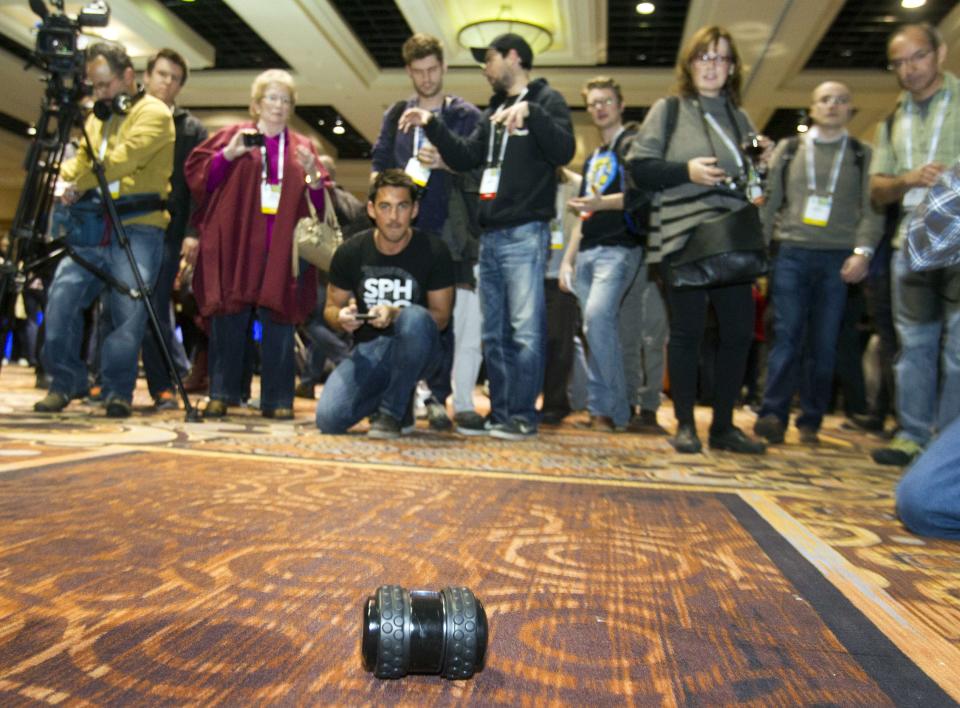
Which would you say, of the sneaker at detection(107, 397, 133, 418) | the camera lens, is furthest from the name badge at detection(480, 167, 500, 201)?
the camera lens

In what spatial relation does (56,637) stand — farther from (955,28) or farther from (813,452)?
(955,28)

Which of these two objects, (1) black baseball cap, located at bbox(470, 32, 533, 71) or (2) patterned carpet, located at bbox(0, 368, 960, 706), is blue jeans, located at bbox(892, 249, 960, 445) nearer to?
(2) patterned carpet, located at bbox(0, 368, 960, 706)

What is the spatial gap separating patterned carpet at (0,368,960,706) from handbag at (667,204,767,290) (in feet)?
2.22

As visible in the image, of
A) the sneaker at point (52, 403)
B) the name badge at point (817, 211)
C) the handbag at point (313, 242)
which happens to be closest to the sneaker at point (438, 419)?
the handbag at point (313, 242)

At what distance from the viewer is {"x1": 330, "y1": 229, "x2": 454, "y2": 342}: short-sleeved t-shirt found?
2699 mm

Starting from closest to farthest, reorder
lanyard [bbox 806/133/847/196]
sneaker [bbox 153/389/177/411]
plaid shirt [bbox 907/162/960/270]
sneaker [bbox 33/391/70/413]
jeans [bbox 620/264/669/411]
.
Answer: plaid shirt [bbox 907/162/960/270] → sneaker [bbox 33/391/70/413] → lanyard [bbox 806/133/847/196] → sneaker [bbox 153/389/177/411] → jeans [bbox 620/264/669/411]

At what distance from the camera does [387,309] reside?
256cm

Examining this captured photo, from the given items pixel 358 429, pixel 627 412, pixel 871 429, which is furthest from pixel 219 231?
pixel 871 429

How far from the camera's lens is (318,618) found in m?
0.82

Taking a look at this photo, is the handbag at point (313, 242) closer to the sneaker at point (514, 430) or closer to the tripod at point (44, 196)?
the tripod at point (44, 196)

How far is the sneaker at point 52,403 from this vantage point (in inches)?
104

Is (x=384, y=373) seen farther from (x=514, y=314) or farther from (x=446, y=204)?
(x=446, y=204)

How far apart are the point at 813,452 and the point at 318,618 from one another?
226 cm

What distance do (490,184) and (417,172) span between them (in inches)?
10.0
